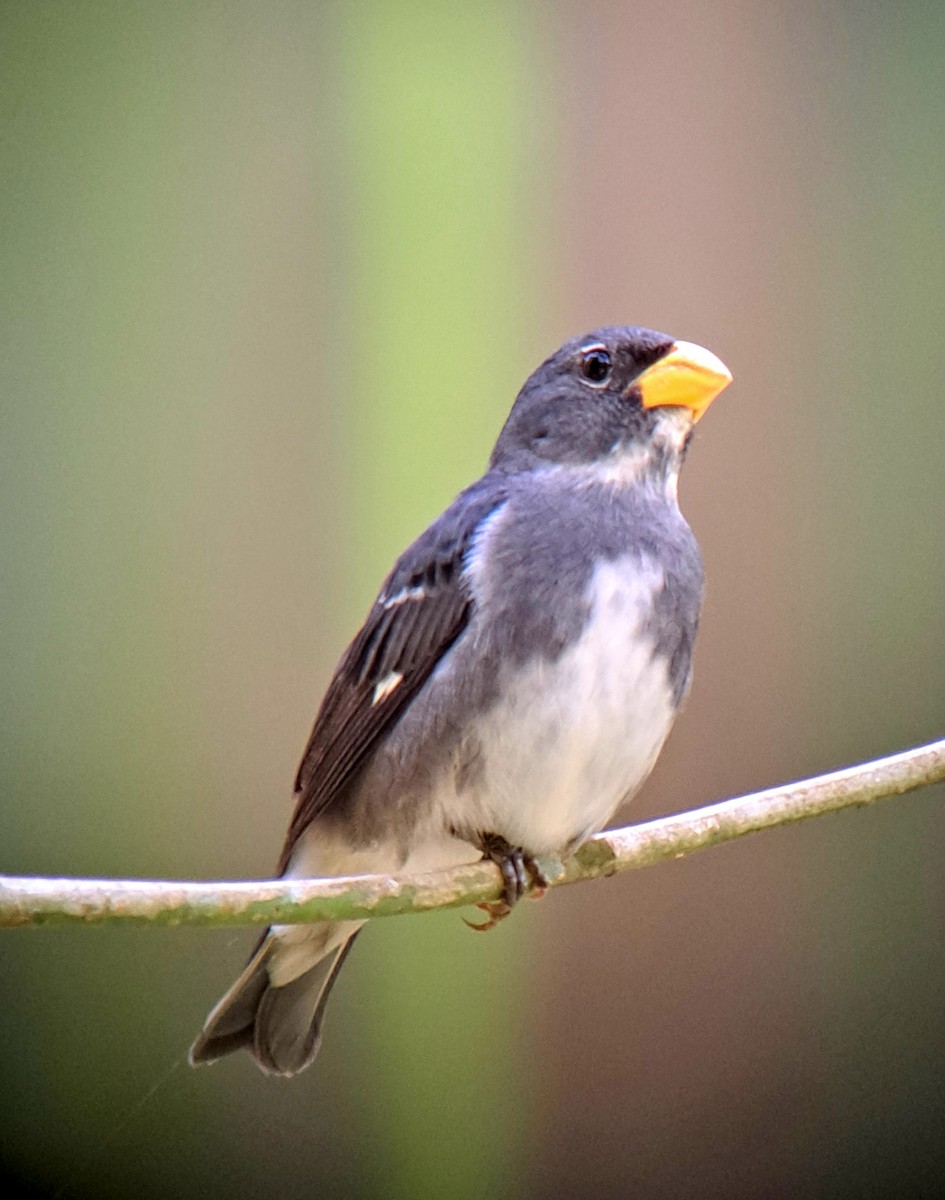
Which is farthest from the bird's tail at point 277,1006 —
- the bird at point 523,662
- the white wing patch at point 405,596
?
the white wing patch at point 405,596

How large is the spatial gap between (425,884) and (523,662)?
1.02ft

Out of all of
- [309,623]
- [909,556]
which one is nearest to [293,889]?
[309,623]

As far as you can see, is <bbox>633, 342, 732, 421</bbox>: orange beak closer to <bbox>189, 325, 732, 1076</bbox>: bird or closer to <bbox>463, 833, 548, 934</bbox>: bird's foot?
<bbox>189, 325, 732, 1076</bbox>: bird

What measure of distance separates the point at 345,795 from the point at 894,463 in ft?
4.38

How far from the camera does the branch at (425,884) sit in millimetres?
1109

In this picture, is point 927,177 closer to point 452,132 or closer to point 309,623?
point 452,132

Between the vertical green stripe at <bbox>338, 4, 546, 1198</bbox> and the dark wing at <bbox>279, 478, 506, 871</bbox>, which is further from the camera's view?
the vertical green stripe at <bbox>338, 4, 546, 1198</bbox>

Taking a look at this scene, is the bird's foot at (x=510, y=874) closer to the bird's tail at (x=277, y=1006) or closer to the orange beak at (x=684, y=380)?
the bird's tail at (x=277, y=1006)

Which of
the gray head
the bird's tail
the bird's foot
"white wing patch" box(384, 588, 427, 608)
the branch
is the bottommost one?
the bird's tail

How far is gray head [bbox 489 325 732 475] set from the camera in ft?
5.38

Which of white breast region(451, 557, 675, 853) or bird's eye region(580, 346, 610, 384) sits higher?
bird's eye region(580, 346, 610, 384)

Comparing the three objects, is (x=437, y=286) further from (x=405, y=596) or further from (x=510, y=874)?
(x=510, y=874)

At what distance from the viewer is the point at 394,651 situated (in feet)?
5.56

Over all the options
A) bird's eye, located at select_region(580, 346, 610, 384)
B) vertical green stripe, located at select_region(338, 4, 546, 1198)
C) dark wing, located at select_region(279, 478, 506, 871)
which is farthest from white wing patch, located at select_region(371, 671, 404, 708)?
vertical green stripe, located at select_region(338, 4, 546, 1198)
